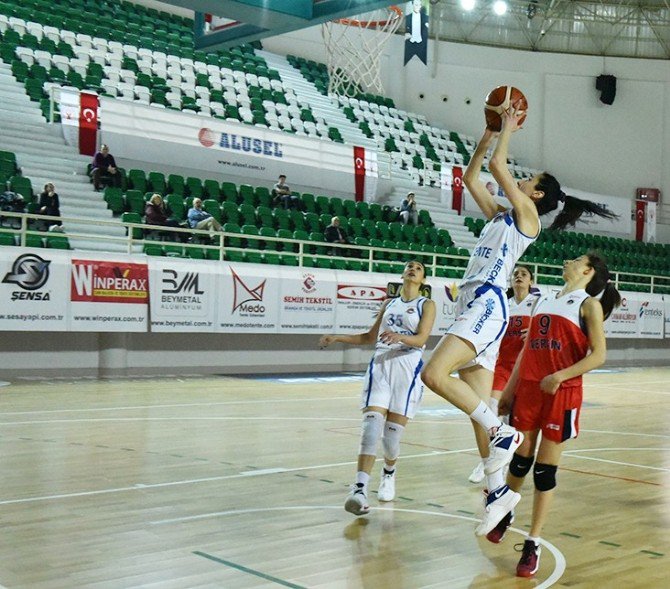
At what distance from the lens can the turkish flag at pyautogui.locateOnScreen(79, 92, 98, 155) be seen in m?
18.2

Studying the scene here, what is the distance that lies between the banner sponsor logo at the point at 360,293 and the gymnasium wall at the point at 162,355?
1209 millimetres

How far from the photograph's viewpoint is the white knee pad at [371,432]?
224 inches

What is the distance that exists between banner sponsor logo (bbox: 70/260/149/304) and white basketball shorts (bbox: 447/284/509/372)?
9.74 metres

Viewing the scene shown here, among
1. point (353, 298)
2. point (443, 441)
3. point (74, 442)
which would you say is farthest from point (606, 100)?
point (74, 442)

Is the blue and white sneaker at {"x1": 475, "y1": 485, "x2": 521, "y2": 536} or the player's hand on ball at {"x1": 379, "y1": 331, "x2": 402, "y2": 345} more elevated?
the player's hand on ball at {"x1": 379, "y1": 331, "x2": 402, "y2": 345}

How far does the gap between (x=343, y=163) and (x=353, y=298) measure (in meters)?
6.43

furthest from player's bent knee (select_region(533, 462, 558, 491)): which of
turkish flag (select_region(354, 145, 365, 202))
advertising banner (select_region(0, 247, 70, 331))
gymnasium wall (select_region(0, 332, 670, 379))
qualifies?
turkish flag (select_region(354, 145, 365, 202))

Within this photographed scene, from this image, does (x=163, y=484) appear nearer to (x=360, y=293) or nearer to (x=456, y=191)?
(x=360, y=293)

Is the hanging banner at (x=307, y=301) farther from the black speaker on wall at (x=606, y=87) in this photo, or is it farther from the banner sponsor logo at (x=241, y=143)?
the black speaker on wall at (x=606, y=87)

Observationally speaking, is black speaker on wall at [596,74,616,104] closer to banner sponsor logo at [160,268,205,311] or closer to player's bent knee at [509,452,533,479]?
banner sponsor logo at [160,268,205,311]

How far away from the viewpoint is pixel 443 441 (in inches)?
362

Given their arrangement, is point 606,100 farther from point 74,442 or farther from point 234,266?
point 74,442

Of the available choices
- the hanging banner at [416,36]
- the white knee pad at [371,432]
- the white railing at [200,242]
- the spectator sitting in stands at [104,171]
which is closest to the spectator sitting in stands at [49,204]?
the white railing at [200,242]

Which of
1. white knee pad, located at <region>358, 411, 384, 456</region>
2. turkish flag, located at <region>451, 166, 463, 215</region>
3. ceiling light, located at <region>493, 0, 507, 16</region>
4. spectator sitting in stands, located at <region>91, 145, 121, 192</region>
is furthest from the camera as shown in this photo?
ceiling light, located at <region>493, 0, 507, 16</region>
